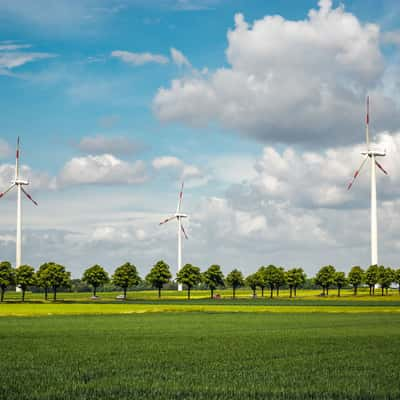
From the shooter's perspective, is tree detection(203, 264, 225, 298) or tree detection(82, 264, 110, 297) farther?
tree detection(203, 264, 225, 298)

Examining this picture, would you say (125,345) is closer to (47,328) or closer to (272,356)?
(272,356)

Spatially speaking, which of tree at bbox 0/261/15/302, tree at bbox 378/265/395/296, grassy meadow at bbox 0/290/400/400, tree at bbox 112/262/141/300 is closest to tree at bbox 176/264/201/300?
tree at bbox 112/262/141/300

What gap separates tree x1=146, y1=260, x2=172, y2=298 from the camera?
18562 centimetres

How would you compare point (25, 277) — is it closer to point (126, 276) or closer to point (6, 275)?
point (6, 275)

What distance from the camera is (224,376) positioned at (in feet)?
102

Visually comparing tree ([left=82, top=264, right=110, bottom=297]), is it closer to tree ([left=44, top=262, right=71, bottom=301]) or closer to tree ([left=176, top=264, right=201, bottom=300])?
tree ([left=44, top=262, right=71, bottom=301])

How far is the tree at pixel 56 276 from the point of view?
167375 millimetres

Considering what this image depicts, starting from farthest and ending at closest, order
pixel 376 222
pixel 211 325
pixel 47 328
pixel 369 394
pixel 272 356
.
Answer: pixel 376 222, pixel 211 325, pixel 47 328, pixel 272 356, pixel 369 394

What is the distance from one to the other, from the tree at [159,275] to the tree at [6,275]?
134 ft

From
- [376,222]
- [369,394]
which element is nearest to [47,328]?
[369,394]

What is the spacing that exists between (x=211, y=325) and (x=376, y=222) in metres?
126

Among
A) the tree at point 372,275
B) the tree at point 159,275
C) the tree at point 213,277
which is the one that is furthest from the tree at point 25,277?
the tree at point 372,275

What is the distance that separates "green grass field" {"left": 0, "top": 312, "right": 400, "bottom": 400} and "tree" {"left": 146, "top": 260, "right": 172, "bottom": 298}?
12494cm

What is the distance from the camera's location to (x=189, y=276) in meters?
188
